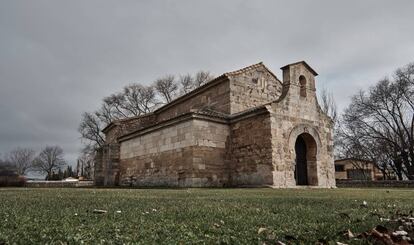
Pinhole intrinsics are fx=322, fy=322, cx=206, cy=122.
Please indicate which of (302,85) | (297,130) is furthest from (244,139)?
(302,85)

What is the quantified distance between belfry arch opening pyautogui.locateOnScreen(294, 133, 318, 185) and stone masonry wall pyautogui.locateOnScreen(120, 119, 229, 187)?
12.6 feet

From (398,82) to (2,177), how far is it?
115ft

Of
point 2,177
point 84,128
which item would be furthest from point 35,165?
point 2,177

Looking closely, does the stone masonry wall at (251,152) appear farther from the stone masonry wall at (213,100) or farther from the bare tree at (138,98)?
the bare tree at (138,98)

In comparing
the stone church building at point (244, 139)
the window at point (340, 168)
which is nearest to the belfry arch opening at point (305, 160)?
the stone church building at point (244, 139)

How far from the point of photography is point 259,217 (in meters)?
3.58

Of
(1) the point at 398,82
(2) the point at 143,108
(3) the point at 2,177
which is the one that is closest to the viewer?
(3) the point at 2,177

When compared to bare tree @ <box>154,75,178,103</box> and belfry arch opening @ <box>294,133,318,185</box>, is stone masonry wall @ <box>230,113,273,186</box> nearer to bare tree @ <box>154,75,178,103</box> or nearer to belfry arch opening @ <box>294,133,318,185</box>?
belfry arch opening @ <box>294,133,318,185</box>

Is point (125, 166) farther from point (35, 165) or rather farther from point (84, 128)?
point (35, 165)

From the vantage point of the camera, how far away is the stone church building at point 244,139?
14.5 meters

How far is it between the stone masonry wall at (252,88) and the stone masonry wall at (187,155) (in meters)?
2.28

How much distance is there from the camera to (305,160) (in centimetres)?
1673

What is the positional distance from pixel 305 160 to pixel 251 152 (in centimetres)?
363

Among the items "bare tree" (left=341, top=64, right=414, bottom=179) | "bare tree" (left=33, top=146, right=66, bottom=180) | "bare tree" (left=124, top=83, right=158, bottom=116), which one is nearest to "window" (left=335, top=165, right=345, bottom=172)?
"bare tree" (left=341, top=64, right=414, bottom=179)
